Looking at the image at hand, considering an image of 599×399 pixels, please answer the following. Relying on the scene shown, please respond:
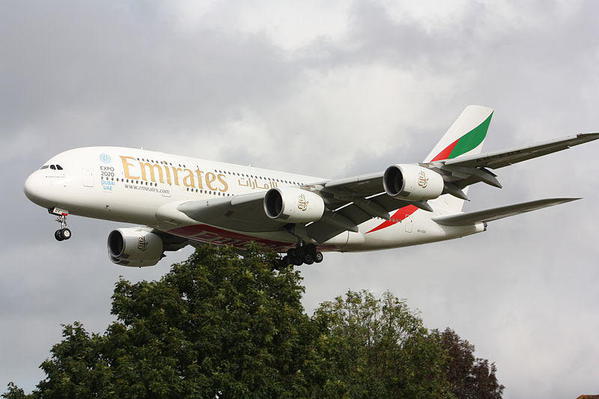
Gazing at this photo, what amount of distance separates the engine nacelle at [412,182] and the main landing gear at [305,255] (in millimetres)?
6697

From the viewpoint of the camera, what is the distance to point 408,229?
173ft

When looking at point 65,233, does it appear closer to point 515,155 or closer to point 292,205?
point 292,205

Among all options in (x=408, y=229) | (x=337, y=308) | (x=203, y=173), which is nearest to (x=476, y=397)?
(x=337, y=308)

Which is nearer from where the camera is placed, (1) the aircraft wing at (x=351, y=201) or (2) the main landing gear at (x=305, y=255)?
(1) the aircraft wing at (x=351, y=201)

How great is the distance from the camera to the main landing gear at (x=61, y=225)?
44.1 meters

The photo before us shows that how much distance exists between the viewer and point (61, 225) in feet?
146

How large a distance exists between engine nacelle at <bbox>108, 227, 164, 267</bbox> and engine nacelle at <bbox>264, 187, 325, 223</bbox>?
9102 millimetres

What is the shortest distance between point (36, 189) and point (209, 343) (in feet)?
28.7

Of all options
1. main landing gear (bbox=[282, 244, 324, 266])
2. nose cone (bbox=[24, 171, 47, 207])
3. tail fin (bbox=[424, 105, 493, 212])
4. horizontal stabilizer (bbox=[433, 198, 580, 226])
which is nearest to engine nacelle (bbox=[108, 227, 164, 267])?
main landing gear (bbox=[282, 244, 324, 266])

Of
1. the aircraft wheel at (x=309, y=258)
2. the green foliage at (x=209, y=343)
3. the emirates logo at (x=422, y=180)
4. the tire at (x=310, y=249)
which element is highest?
the emirates logo at (x=422, y=180)

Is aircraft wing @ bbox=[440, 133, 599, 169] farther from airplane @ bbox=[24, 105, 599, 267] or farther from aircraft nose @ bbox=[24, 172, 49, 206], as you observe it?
aircraft nose @ bbox=[24, 172, 49, 206]

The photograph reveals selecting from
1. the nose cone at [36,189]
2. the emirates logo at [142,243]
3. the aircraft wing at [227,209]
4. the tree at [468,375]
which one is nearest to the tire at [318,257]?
the aircraft wing at [227,209]

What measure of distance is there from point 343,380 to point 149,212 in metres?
10.8

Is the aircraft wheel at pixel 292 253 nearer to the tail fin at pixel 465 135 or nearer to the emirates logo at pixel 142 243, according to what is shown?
the emirates logo at pixel 142 243
